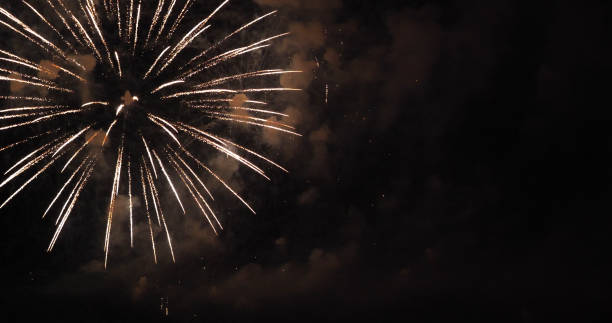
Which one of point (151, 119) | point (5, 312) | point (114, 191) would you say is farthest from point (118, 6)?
point (5, 312)

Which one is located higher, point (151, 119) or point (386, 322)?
point (386, 322)

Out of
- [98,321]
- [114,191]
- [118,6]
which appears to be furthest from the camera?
[98,321]

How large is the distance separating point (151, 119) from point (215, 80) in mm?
1666

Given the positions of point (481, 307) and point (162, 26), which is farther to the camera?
point (481, 307)

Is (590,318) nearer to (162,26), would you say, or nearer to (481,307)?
(481,307)

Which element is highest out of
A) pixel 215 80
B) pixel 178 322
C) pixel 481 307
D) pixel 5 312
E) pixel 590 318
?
pixel 481 307

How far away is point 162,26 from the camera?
29.3ft

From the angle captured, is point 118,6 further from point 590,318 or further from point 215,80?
point 590,318

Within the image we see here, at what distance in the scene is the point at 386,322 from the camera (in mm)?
87312

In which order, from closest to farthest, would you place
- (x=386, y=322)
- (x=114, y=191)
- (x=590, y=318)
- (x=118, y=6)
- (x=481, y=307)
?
(x=118, y=6), (x=114, y=191), (x=590, y=318), (x=481, y=307), (x=386, y=322)

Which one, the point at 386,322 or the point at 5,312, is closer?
the point at 5,312

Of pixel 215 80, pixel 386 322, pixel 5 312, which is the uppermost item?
pixel 386 322

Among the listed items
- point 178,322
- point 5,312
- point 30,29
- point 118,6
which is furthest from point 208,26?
point 178,322

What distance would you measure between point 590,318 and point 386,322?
4721 cm
